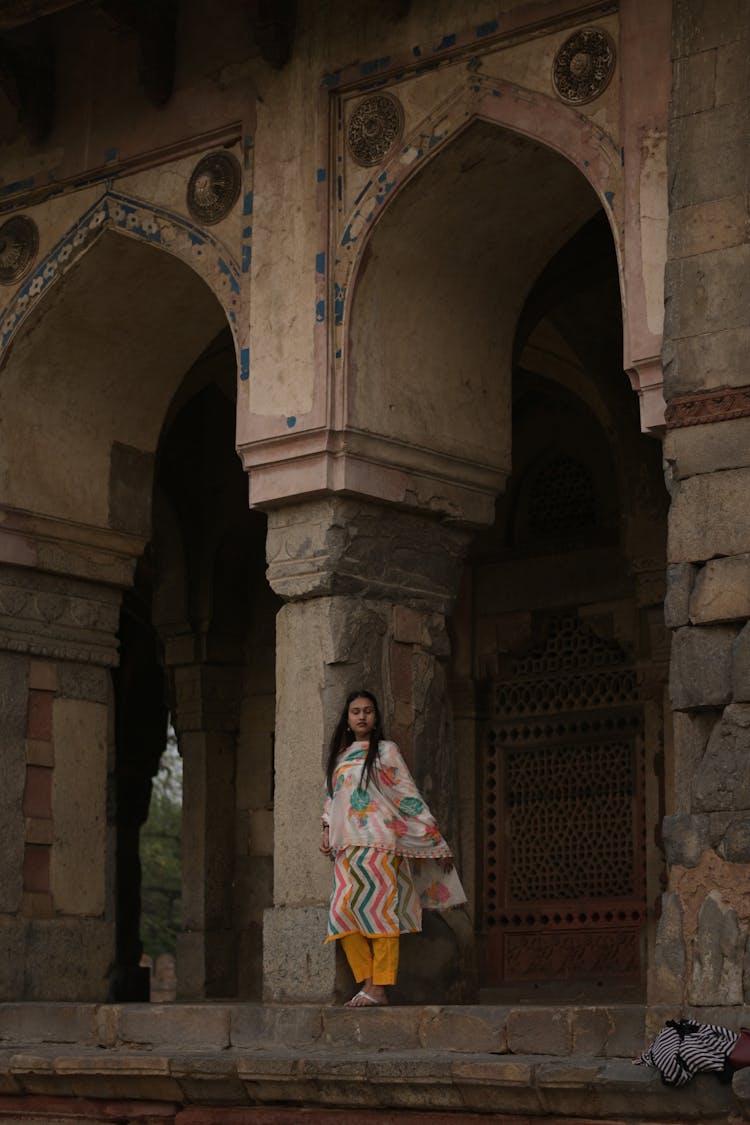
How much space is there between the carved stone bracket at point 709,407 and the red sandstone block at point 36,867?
3.90m

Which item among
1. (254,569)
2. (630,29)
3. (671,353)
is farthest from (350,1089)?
(254,569)

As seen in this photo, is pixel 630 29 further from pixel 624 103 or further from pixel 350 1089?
pixel 350 1089

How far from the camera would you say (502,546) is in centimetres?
1180

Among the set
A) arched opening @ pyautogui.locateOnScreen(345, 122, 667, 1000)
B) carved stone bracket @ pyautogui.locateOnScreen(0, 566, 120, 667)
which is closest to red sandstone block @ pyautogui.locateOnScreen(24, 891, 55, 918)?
carved stone bracket @ pyautogui.locateOnScreen(0, 566, 120, 667)

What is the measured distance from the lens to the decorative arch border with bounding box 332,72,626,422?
25.0ft

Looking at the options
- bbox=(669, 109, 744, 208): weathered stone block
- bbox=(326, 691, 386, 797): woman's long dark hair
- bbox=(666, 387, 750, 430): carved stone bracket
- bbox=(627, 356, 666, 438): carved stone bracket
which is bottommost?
bbox=(326, 691, 386, 797): woman's long dark hair

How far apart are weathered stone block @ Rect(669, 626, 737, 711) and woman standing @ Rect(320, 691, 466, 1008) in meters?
1.50

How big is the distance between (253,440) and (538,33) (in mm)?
1877

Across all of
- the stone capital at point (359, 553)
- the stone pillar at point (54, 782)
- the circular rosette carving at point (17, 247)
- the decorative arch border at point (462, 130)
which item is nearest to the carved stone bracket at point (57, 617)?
the stone pillar at point (54, 782)

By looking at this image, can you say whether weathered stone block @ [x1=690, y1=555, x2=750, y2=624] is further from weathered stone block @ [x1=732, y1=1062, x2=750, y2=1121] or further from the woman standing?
the woman standing

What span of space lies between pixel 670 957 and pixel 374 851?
1.49 meters

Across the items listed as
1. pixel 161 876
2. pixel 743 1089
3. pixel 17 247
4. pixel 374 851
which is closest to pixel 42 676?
pixel 17 247

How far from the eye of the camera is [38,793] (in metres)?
9.47

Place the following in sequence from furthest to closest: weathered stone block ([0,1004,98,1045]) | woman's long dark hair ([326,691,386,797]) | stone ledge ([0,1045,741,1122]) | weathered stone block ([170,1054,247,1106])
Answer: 1. weathered stone block ([0,1004,98,1045])
2. woman's long dark hair ([326,691,386,797])
3. weathered stone block ([170,1054,247,1106])
4. stone ledge ([0,1045,741,1122])
